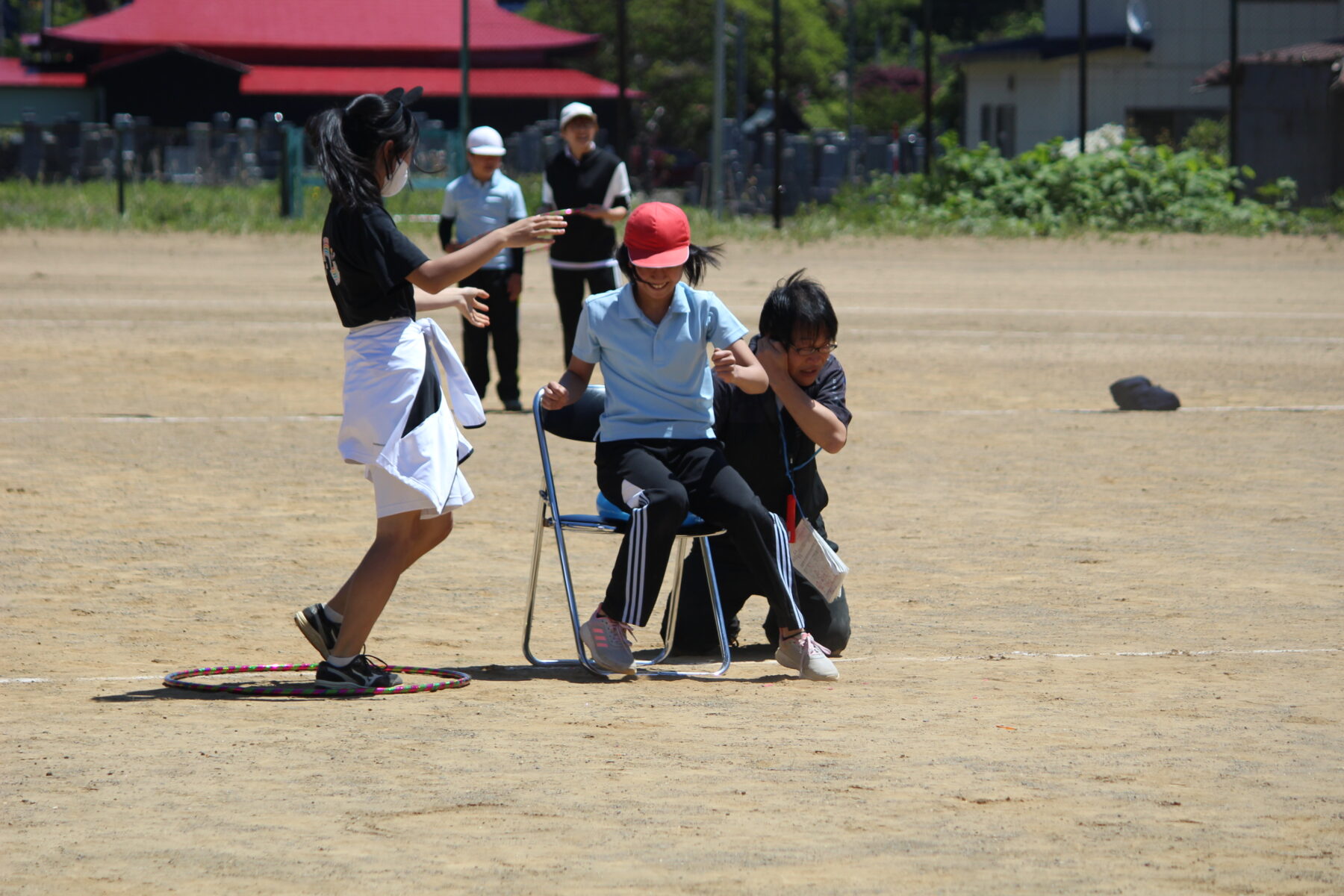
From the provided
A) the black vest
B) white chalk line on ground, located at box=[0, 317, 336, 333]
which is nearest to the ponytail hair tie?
the black vest

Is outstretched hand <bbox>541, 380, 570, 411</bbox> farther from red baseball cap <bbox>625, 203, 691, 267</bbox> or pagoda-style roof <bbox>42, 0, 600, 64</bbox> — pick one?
pagoda-style roof <bbox>42, 0, 600, 64</bbox>

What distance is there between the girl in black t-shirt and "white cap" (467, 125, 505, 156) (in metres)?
6.39

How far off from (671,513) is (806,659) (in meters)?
0.67

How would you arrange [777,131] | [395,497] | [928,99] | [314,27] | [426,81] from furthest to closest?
[314,27] → [426,81] → [928,99] → [777,131] → [395,497]

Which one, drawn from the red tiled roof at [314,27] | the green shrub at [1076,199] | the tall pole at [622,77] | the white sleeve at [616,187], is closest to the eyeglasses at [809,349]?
the white sleeve at [616,187]

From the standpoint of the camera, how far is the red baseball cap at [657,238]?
5.66 m

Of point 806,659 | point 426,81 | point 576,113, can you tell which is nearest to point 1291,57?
point 426,81

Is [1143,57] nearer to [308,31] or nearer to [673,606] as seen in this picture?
[308,31]

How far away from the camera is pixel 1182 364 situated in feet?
50.6

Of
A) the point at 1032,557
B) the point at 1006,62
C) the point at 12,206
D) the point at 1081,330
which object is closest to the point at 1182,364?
the point at 1081,330

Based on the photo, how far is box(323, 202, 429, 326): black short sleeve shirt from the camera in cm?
515

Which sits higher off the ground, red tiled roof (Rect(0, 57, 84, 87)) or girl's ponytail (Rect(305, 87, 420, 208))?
red tiled roof (Rect(0, 57, 84, 87))

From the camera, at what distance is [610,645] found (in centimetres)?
570

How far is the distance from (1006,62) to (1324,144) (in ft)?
34.6
